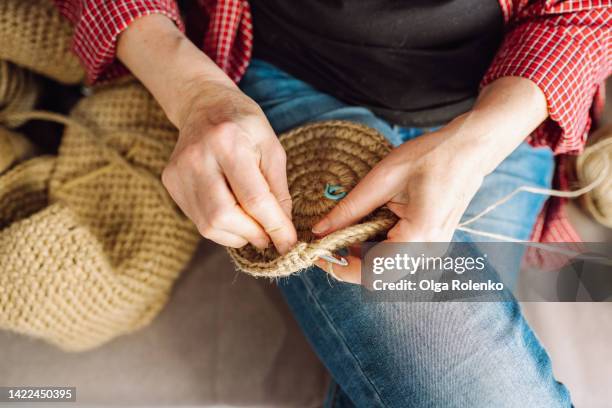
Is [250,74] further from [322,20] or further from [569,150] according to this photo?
[569,150]

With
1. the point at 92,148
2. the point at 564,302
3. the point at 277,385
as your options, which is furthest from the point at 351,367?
the point at 92,148

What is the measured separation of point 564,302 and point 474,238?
210 mm

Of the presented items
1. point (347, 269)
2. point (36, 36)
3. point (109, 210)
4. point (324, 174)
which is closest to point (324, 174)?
point (324, 174)

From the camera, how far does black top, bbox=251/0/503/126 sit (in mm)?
625

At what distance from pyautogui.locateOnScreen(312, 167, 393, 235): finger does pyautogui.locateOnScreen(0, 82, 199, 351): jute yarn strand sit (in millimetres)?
287

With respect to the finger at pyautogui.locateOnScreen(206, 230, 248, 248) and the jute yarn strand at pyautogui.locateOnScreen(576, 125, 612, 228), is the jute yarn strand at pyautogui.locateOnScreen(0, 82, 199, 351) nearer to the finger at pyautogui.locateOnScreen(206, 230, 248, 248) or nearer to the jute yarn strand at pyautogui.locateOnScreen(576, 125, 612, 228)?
the finger at pyautogui.locateOnScreen(206, 230, 248, 248)

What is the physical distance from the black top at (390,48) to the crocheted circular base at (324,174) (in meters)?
0.10

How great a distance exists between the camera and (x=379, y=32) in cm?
63

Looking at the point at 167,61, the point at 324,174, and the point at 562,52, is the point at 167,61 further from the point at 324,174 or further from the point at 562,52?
the point at 562,52

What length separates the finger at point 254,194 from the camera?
0.50m

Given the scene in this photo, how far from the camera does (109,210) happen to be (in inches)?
28.9

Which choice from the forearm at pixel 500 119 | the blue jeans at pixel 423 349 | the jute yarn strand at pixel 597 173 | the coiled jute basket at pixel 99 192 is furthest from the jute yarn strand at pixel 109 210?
the jute yarn strand at pixel 597 173

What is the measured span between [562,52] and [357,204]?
315mm

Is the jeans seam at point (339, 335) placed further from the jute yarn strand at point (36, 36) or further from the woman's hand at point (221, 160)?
the jute yarn strand at point (36, 36)
